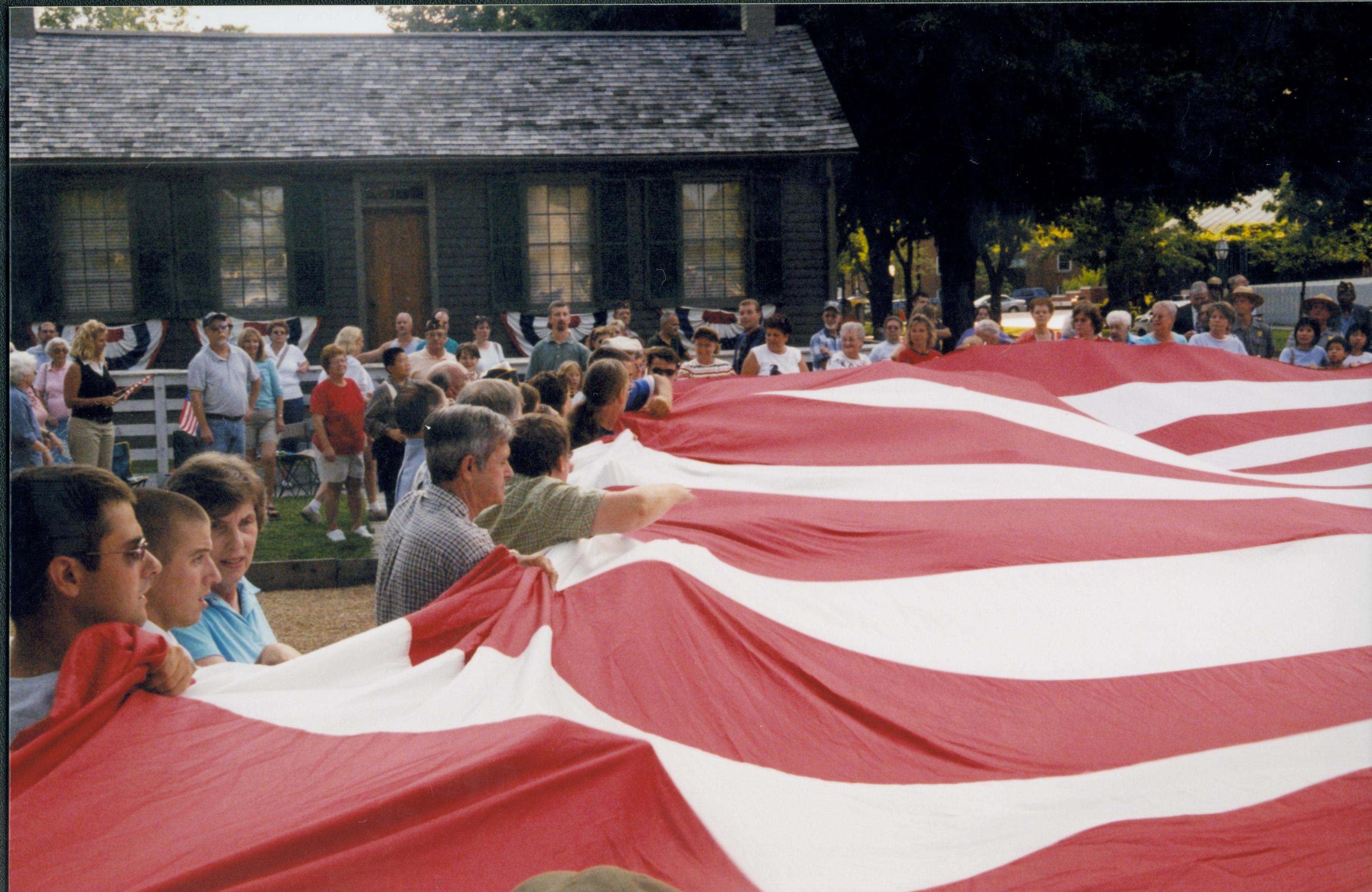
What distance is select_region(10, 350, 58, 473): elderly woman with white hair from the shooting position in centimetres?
209

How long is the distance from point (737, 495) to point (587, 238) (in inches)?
352

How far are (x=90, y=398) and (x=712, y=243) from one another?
9500 millimetres

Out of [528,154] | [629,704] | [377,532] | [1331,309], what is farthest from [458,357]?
[629,704]

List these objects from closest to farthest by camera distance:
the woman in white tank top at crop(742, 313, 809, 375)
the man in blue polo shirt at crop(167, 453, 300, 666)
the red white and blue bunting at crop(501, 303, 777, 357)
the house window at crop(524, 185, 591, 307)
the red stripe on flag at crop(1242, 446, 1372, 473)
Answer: the man in blue polo shirt at crop(167, 453, 300, 666) < the red stripe on flag at crop(1242, 446, 1372, 473) < the woman in white tank top at crop(742, 313, 809, 375) < the red white and blue bunting at crop(501, 303, 777, 357) < the house window at crop(524, 185, 591, 307)

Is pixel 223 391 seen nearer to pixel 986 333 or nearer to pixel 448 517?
pixel 448 517

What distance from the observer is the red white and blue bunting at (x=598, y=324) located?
12.4 meters

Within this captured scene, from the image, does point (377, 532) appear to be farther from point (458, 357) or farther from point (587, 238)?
point (587, 238)

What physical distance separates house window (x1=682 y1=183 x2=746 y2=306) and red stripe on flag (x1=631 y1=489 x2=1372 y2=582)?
9.19 meters

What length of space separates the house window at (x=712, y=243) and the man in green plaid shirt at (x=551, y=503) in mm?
9571

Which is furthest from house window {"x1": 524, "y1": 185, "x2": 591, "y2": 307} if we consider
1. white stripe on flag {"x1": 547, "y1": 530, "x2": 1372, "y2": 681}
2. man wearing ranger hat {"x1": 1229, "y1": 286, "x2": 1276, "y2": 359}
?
white stripe on flag {"x1": 547, "y1": 530, "x2": 1372, "y2": 681}

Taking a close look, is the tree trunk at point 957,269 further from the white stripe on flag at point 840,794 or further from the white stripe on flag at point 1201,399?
the white stripe on flag at point 840,794

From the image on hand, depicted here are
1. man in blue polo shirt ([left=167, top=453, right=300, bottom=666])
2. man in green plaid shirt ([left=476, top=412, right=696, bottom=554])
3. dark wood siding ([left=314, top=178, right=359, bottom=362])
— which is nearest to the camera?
man in blue polo shirt ([left=167, top=453, right=300, bottom=666])

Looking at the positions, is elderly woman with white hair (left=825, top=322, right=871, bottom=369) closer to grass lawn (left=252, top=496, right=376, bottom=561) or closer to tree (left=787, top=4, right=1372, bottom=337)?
tree (left=787, top=4, right=1372, bottom=337)

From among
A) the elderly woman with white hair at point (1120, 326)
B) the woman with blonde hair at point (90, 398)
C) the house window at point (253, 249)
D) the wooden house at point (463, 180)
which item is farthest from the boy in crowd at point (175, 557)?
the house window at point (253, 249)
